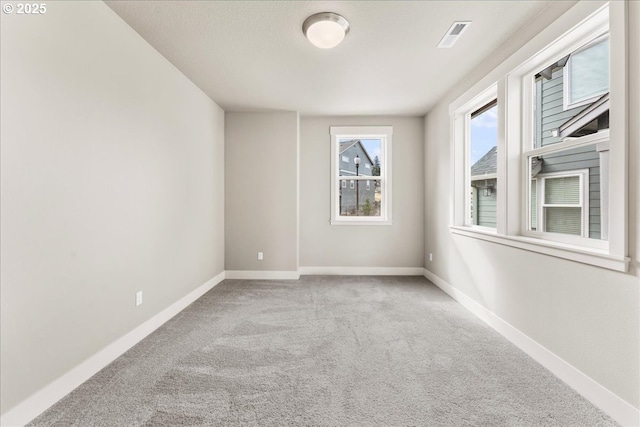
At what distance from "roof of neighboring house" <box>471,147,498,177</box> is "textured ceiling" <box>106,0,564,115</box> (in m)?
0.95

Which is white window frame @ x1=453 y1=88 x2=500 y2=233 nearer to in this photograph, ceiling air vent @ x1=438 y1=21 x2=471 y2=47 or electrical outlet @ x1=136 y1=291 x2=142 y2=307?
ceiling air vent @ x1=438 y1=21 x2=471 y2=47

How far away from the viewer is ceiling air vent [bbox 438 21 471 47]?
236 cm

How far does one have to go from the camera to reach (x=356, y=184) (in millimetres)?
5074

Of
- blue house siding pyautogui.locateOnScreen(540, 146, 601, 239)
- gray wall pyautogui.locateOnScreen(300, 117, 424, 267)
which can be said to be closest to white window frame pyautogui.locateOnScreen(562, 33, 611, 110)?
blue house siding pyautogui.locateOnScreen(540, 146, 601, 239)

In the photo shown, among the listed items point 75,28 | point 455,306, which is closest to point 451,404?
point 455,306

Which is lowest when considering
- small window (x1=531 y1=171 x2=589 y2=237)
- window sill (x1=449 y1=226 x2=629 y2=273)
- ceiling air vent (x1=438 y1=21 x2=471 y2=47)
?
window sill (x1=449 y1=226 x2=629 y2=273)

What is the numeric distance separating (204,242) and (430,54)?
341 cm

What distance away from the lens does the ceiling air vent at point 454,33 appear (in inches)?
92.7

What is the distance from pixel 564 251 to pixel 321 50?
2.54m

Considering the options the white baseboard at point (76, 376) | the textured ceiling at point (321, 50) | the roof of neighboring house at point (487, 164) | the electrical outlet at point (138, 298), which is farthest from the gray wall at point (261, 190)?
the roof of neighboring house at point (487, 164)

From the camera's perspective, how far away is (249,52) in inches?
110

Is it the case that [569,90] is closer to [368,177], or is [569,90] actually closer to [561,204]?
[561,204]

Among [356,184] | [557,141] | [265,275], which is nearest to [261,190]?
[265,275]

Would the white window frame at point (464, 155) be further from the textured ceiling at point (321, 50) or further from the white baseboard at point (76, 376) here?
the white baseboard at point (76, 376)
